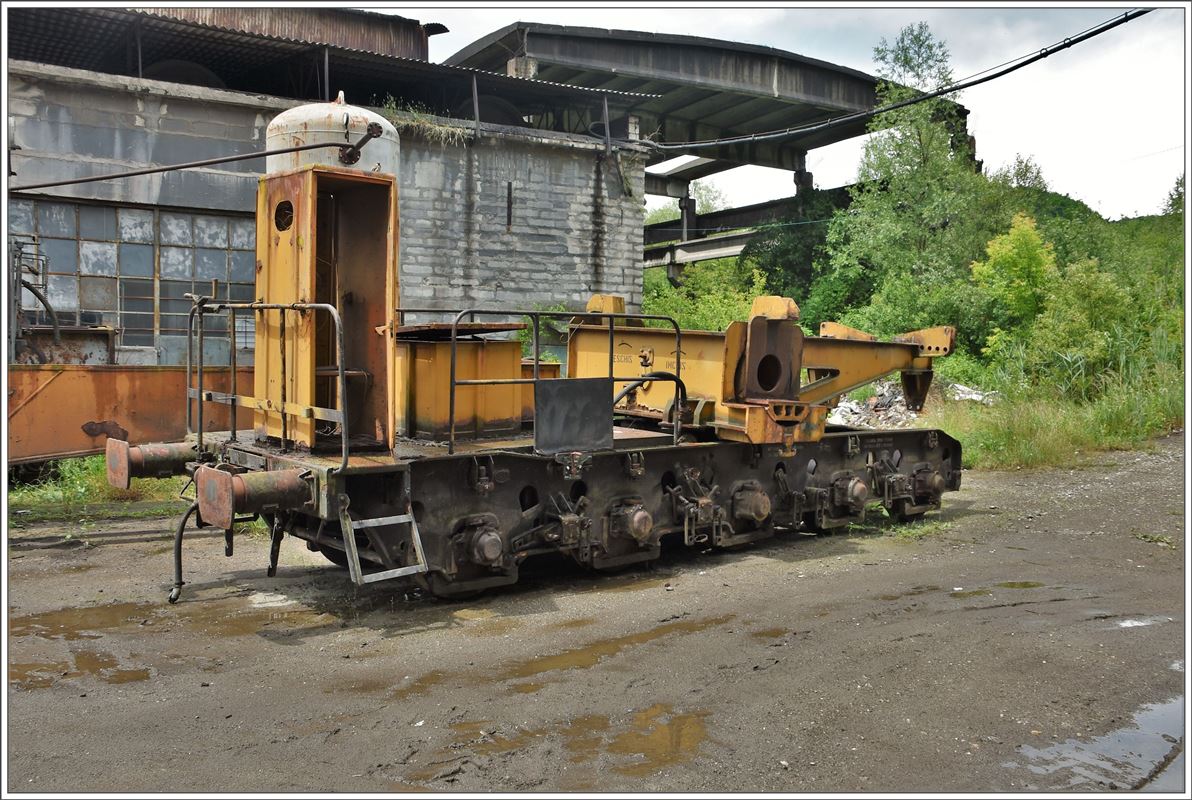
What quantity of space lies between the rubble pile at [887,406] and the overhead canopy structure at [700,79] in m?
6.70

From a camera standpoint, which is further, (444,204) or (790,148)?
(790,148)

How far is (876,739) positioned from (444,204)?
13693 mm

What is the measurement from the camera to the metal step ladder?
18.7 ft

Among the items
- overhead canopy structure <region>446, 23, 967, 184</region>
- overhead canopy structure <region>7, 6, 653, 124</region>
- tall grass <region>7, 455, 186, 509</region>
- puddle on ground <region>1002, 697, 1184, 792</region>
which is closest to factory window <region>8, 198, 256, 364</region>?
overhead canopy structure <region>7, 6, 653, 124</region>

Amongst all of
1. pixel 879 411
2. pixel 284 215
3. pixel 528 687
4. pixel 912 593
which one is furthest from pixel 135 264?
pixel 879 411

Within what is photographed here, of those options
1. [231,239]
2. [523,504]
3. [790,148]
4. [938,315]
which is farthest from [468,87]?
[790,148]

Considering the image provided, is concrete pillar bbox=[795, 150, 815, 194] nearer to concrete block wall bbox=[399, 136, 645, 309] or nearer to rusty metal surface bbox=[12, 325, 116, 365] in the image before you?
concrete block wall bbox=[399, 136, 645, 309]

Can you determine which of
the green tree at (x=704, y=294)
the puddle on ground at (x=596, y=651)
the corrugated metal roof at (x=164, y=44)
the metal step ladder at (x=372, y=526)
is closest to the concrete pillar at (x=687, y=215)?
the green tree at (x=704, y=294)

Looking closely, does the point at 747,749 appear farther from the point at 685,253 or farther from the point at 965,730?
the point at 685,253

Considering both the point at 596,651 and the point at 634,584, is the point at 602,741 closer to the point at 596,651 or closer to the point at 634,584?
the point at 596,651

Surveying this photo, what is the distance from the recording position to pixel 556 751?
416 centimetres

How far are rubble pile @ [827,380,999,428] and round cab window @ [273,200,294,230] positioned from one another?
37.2 feet

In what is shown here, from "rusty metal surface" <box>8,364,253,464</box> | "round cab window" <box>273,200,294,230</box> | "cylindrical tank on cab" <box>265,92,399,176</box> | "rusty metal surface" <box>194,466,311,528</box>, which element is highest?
"cylindrical tank on cab" <box>265,92,399,176</box>

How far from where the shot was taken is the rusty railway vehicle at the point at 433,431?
6.16m
